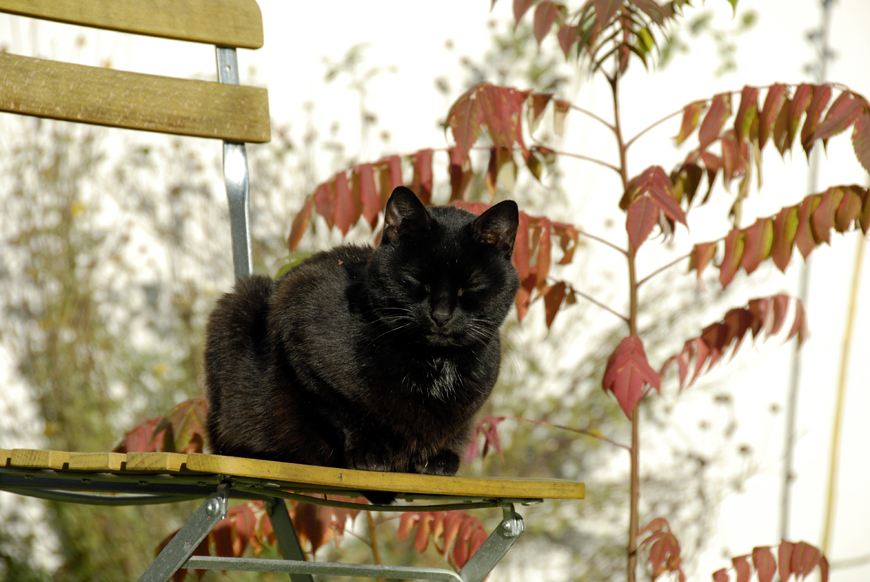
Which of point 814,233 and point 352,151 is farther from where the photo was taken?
point 352,151

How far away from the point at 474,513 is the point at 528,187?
136cm

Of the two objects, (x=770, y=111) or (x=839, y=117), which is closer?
(x=839, y=117)

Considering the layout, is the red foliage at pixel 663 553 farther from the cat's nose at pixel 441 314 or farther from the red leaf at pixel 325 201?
the red leaf at pixel 325 201

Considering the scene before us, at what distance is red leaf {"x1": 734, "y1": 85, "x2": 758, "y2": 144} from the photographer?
1550 millimetres

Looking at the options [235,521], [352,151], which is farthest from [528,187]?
[235,521]

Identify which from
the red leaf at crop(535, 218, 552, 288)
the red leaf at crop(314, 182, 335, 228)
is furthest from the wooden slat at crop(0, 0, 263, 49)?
the red leaf at crop(535, 218, 552, 288)

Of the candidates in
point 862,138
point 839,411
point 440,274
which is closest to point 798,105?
point 862,138

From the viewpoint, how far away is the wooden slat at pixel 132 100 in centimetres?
157

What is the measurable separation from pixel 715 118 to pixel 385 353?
0.92 metres

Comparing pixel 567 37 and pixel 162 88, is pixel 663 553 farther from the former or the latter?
pixel 162 88

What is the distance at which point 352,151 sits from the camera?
3.08m

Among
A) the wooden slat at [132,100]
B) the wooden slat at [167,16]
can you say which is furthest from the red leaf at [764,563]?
the wooden slat at [167,16]

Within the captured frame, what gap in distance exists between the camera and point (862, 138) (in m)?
1.40

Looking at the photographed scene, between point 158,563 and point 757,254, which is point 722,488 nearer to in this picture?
point 757,254
